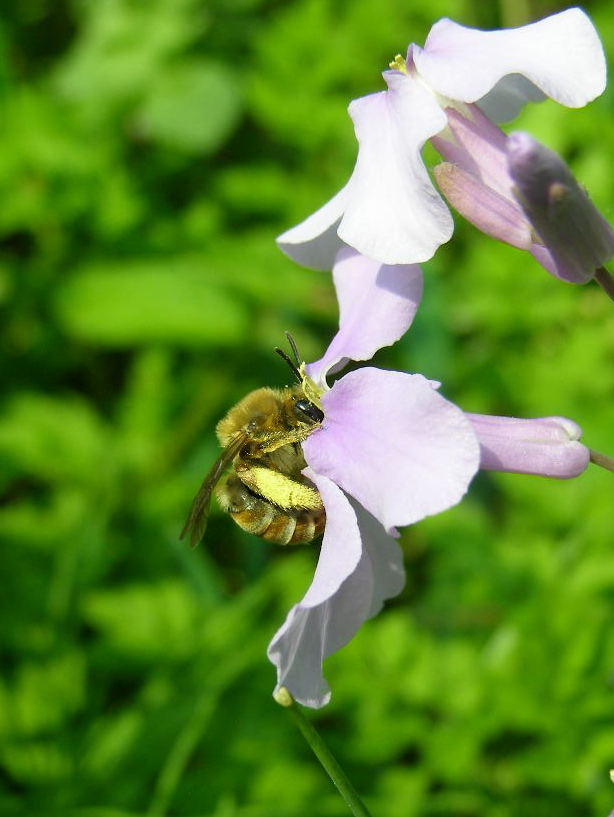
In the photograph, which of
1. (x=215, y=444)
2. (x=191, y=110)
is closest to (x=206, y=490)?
(x=215, y=444)

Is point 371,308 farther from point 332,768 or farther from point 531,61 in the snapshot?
point 332,768

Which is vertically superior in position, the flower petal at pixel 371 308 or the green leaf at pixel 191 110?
the flower petal at pixel 371 308

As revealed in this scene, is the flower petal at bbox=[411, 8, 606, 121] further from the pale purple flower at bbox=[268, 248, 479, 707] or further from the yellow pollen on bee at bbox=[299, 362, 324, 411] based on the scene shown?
the yellow pollen on bee at bbox=[299, 362, 324, 411]

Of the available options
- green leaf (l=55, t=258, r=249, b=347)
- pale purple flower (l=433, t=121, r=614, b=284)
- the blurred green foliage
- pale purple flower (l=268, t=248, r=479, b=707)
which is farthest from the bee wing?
green leaf (l=55, t=258, r=249, b=347)

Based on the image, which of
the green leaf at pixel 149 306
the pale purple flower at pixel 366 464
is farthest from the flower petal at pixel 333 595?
the green leaf at pixel 149 306

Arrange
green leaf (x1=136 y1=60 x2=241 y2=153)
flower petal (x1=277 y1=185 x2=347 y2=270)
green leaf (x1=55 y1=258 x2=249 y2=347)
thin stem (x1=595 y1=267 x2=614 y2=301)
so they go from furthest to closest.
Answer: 1. green leaf (x1=136 y1=60 x2=241 y2=153)
2. green leaf (x1=55 y1=258 x2=249 y2=347)
3. flower petal (x1=277 y1=185 x2=347 y2=270)
4. thin stem (x1=595 y1=267 x2=614 y2=301)

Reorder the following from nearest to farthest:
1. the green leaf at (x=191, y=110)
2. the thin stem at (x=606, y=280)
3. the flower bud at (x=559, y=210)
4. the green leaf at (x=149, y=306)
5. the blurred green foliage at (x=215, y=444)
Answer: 1. the flower bud at (x=559, y=210)
2. the thin stem at (x=606, y=280)
3. the blurred green foliage at (x=215, y=444)
4. the green leaf at (x=149, y=306)
5. the green leaf at (x=191, y=110)

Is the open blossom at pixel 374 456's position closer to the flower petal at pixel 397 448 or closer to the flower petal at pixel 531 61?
the flower petal at pixel 397 448
